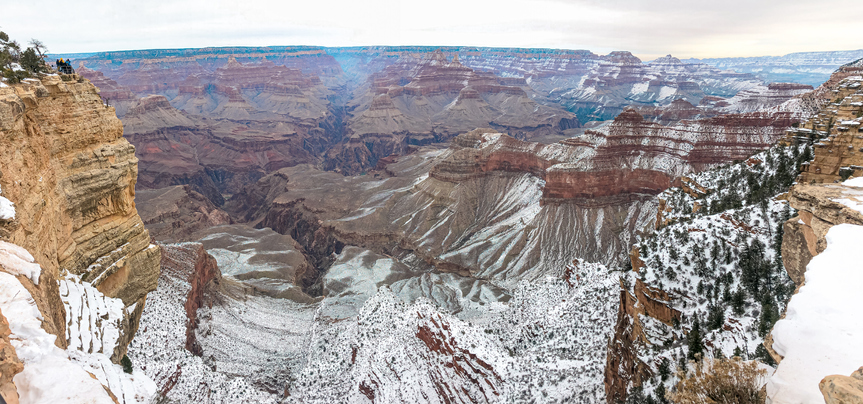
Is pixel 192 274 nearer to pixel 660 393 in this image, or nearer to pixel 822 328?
pixel 660 393

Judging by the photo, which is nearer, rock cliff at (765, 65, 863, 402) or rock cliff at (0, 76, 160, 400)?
rock cliff at (765, 65, 863, 402)

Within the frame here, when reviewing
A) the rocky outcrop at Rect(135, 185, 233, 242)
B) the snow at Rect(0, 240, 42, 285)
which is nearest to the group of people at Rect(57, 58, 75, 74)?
the snow at Rect(0, 240, 42, 285)

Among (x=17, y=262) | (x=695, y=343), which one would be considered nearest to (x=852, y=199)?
(x=695, y=343)

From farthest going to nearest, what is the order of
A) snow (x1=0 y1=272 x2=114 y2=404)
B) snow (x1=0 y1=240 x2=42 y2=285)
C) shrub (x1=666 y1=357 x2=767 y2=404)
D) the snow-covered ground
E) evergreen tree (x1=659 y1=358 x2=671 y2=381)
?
evergreen tree (x1=659 y1=358 x2=671 y2=381), snow (x1=0 y1=240 x2=42 y2=285), shrub (x1=666 y1=357 x2=767 y2=404), the snow-covered ground, snow (x1=0 y1=272 x2=114 y2=404)

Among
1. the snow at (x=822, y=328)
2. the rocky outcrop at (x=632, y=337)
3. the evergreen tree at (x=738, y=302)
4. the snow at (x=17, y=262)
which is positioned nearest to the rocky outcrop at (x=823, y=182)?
the snow at (x=822, y=328)

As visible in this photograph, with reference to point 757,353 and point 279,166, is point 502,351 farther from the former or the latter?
point 279,166

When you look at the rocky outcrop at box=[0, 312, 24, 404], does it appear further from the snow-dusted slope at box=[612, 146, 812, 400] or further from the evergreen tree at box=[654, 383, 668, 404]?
the snow-dusted slope at box=[612, 146, 812, 400]

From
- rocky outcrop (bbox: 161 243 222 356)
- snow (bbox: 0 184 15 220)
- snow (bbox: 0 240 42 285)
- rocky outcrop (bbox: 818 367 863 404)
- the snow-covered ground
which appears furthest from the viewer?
rocky outcrop (bbox: 161 243 222 356)
